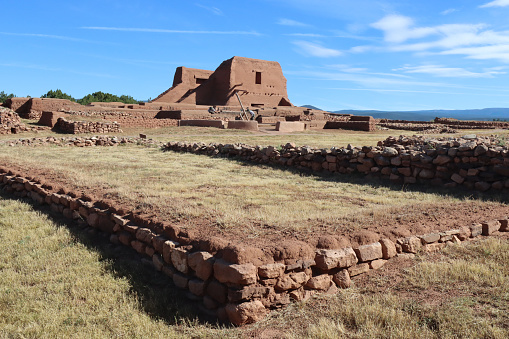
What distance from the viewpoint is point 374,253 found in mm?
4359

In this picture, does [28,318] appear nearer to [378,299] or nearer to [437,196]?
[378,299]

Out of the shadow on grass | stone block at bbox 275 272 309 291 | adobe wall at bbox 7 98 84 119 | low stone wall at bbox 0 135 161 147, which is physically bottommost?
the shadow on grass

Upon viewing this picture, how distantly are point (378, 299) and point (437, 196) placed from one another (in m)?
4.63

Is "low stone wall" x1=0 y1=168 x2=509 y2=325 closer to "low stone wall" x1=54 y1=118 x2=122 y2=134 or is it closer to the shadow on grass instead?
the shadow on grass

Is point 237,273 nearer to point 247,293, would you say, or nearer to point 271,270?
point 247,293

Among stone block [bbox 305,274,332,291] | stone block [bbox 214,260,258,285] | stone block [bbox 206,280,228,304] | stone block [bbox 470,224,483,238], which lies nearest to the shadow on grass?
stone block [bbox 206,280,228,304]

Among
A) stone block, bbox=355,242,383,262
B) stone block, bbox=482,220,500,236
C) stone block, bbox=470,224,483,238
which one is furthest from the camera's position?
stone block, bbox=482,220,500,236

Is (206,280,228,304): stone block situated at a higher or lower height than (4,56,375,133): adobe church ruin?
lower

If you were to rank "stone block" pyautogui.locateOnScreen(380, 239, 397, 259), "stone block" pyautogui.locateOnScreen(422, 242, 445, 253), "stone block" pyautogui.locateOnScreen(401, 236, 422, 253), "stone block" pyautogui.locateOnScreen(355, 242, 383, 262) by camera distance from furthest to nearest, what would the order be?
1. "stone block" pyautogui.locateOnScreen(422, 242, 445, 253)
2. "stone block" pyautogui.locateOnScreen(401, 236, 422, 253)
3. "stone block" pyautogui.locateOnScreen(380, 239, 397, 259)
4. "stone block" pyautogui.locateOnScreen(355, 242, 383, 262)

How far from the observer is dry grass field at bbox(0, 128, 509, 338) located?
11.2 ft

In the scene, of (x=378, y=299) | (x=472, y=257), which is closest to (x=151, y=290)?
(x=378, y=299)

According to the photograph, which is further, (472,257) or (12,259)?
(12,259)

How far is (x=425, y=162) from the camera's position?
A: 8820mm

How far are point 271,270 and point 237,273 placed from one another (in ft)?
1.15
